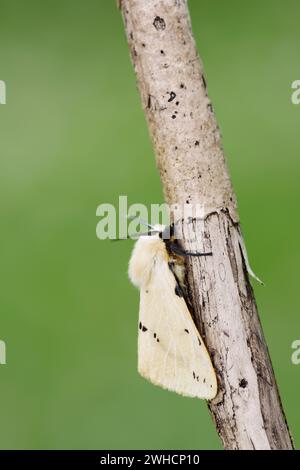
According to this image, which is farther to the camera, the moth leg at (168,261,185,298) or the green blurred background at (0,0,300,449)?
the green blurred background at (0,0,300,449)

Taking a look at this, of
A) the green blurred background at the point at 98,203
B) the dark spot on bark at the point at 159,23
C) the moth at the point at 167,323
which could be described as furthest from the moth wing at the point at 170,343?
the green blurred background at the point at 98,203

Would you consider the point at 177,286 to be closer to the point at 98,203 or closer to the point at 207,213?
the point at 207,213

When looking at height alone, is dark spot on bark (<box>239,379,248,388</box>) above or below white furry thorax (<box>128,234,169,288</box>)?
below

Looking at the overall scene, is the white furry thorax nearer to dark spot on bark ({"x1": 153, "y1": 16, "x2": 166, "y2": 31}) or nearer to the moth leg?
the moth leg

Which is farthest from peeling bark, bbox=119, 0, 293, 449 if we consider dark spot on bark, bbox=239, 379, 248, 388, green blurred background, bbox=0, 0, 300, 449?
green blurred background, bbox=0, 0, 300, 449

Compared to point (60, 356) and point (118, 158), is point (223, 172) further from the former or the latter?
point (118, 158)

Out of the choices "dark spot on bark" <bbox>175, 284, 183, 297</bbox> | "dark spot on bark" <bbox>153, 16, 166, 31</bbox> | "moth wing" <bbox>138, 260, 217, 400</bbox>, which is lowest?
"moth wing" <bbox>138, 260, 217, 400</bbox>

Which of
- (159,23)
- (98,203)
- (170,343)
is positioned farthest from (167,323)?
(98,203)
